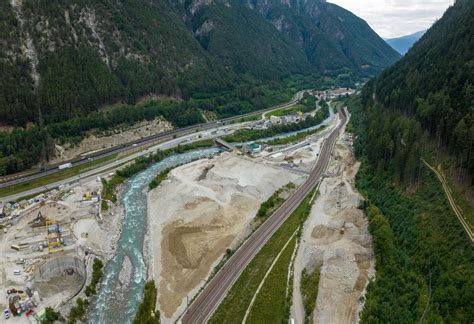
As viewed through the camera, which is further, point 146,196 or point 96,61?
point 96,61

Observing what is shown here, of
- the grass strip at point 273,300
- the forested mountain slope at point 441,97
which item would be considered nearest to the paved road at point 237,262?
the grass strip at point 273,300

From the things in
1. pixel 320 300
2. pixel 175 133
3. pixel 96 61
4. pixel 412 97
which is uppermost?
pixel 96 61

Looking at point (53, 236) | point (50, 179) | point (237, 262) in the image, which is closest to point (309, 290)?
point (237, 262)

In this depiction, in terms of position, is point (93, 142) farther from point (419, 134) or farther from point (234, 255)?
point (419, 134)

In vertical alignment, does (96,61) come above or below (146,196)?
above

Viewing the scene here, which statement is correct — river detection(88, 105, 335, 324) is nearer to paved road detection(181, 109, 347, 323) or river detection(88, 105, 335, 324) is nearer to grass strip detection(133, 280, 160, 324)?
grass strip detection(133, 280, 160, 324)

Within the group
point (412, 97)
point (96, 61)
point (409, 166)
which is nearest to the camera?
point (409, 166)

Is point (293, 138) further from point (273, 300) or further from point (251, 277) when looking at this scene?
point (273, 300)

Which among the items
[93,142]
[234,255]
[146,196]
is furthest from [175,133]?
[234,255]
